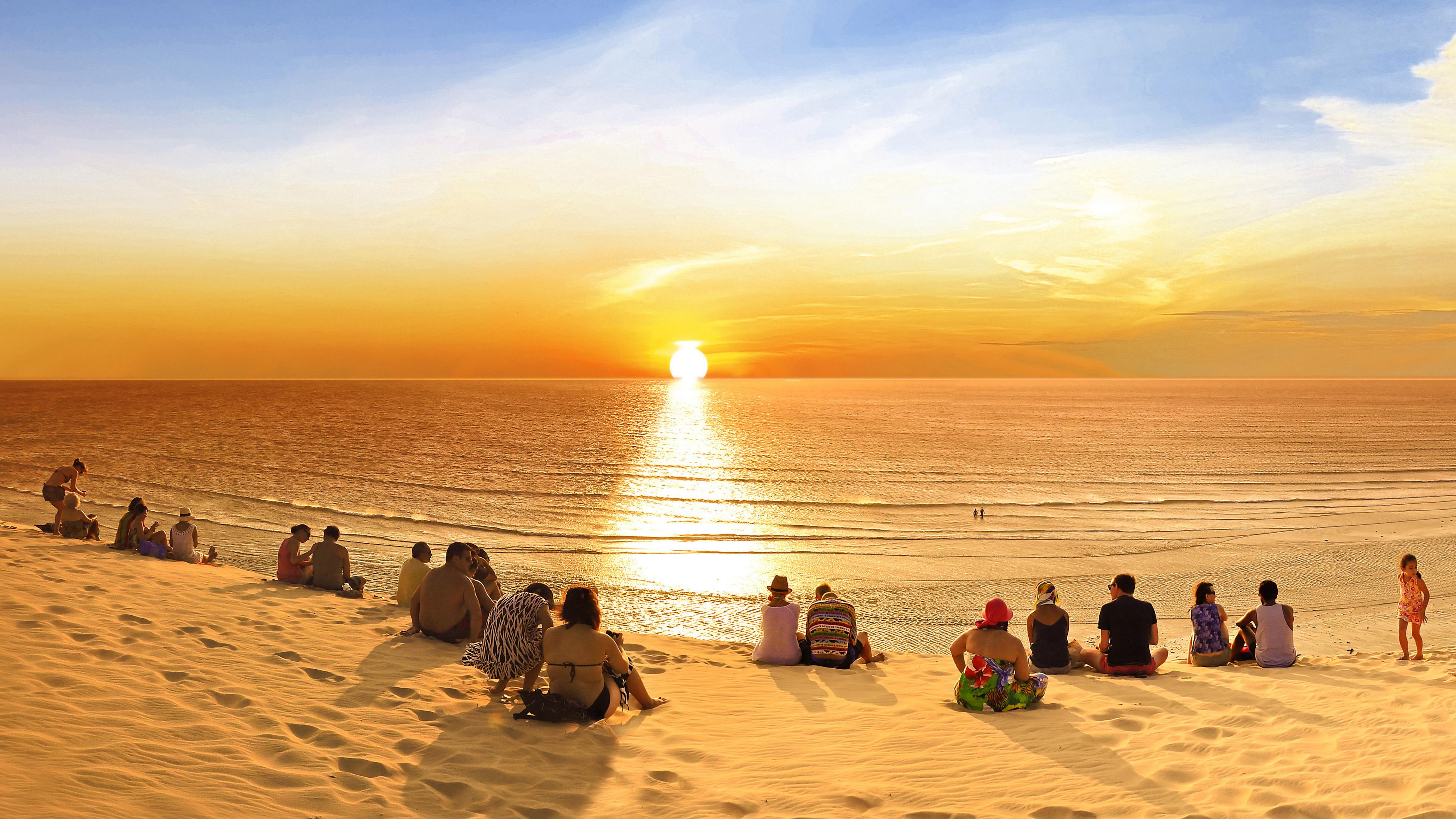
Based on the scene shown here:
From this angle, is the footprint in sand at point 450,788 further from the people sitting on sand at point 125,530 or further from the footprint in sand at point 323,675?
the people sitting on sand at point 125,530

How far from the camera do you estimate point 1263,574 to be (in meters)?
18.7

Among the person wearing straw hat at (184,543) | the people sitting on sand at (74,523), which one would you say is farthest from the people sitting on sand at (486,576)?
the people sitting on sand at (74,523)

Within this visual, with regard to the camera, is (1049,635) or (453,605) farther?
(453,605)

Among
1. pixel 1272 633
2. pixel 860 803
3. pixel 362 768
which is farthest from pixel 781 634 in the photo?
pixel 1272 633

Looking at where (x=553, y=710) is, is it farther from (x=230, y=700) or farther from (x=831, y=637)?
(x=831, y=637)

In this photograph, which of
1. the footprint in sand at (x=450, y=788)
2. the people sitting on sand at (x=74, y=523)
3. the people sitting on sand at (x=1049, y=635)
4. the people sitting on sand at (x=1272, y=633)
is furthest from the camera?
the people sitting on sand at (x=74, y=523)

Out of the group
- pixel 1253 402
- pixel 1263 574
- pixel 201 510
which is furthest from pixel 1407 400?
pixel 201 510

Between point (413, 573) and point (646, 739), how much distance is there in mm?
5982

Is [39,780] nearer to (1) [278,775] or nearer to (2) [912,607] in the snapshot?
(1) [278,775]

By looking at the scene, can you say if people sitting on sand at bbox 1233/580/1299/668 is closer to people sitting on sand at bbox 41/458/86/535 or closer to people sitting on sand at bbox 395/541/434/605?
people sitting on sand at bbox 395/541/434/605

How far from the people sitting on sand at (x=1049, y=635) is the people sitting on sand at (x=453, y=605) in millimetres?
6692

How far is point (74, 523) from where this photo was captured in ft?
48.1

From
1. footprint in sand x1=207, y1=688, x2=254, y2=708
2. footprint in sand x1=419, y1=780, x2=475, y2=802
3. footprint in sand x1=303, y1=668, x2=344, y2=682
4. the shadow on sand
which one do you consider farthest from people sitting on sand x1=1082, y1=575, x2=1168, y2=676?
footprint in sand x1=207, y1=688, x2=254, y2=708

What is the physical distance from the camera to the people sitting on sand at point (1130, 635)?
30.2 feet
